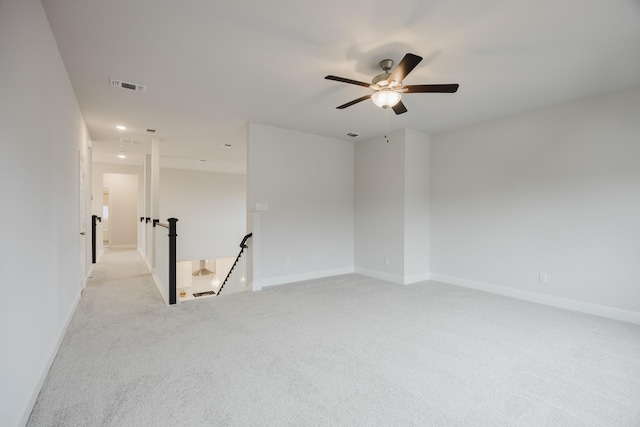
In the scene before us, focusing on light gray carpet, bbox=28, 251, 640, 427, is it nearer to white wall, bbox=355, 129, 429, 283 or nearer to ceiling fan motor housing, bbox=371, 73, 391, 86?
white wall, bbox=355, 129, 429, 283

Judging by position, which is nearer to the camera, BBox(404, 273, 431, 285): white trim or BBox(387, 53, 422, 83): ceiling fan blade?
BBox(387, 53, 422, 83): ceiling fan blade

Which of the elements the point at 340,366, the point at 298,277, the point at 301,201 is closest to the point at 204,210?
the point at 301,201

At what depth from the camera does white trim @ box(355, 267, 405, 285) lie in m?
5.28

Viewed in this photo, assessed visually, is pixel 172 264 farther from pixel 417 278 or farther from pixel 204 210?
pixel 204 210

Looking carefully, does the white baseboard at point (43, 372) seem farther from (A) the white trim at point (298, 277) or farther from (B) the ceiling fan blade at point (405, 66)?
(B) the ceiling fan blade at point (405, 66)

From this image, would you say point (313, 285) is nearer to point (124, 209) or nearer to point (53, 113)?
point (53, 113)

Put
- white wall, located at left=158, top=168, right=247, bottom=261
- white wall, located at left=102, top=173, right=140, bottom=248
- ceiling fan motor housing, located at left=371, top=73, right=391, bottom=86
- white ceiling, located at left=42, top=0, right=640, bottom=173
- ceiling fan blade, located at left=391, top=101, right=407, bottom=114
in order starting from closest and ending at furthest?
white ceiling, located at left=42, top=0, right=640, bottom=173 → ceiling fan motor housing, located at left=371, top=73, right=391, bottom=86 → ceiling fan blade, located at left=391, top=101, right=407, bottom=114 → white wall, located at left=158, top=168, right=247, bottom=261 → white wall, located at left=102, top=173, right=140, bottom=248

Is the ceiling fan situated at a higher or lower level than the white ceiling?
lower

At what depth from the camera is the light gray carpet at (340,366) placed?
1.93 m

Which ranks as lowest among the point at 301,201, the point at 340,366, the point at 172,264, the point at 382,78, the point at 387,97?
the point at 340,366

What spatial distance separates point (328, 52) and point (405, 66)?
730 millimetres

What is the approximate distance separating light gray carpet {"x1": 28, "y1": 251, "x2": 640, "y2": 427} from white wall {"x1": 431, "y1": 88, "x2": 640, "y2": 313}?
22.3 inches

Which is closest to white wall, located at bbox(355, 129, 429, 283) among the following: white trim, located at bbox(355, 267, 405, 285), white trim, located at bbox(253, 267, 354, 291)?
white trim, located at bbox(355, 267, 405, 285)

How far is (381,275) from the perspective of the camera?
5.62 m
